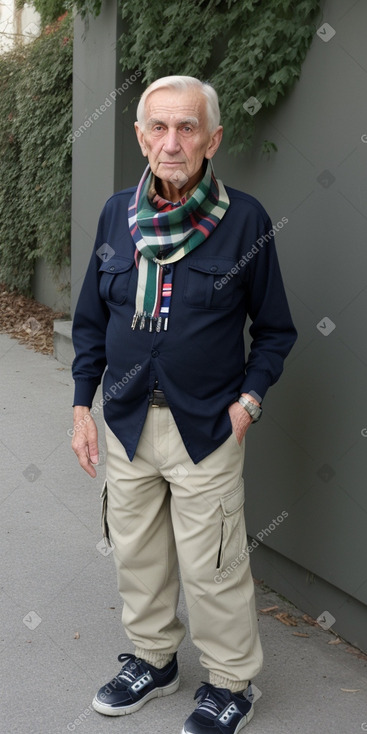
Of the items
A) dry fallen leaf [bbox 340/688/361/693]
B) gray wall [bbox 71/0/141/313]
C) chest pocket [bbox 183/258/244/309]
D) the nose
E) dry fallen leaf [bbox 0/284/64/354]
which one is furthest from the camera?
dry fallen leaf [bbox 0/284/64/354]

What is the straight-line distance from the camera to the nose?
103 inches

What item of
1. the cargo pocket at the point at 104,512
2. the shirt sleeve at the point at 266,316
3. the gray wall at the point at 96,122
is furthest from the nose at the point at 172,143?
the gray wall at the point at 96,122

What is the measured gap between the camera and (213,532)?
280cm

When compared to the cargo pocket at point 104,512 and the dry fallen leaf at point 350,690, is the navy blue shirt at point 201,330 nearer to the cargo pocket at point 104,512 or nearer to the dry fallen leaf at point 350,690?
the cargo pocket at point 104,512

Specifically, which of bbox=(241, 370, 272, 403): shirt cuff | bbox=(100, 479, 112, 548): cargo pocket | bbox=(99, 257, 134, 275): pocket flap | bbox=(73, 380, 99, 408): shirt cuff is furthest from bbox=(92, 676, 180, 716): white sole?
bbox=(99, 257, 134, 275): pocket flap

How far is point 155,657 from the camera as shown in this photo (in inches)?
123

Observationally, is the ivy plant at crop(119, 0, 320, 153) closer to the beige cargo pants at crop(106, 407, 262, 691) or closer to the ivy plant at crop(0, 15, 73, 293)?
the beige cargo pants at crop(106, 407, 262, 691)

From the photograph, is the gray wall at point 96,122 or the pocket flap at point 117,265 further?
the gray wall at point 96,122

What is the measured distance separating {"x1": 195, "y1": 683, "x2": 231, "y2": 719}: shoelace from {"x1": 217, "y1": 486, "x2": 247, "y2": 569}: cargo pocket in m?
0.45

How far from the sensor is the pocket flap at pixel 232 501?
2.80 meters

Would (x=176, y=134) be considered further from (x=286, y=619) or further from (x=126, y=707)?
(x=286, y=619)

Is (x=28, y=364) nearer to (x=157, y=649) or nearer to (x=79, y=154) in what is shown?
(x=79, y=154)

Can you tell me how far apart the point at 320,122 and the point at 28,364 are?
16.0 ft

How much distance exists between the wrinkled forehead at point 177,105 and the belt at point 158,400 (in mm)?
827
